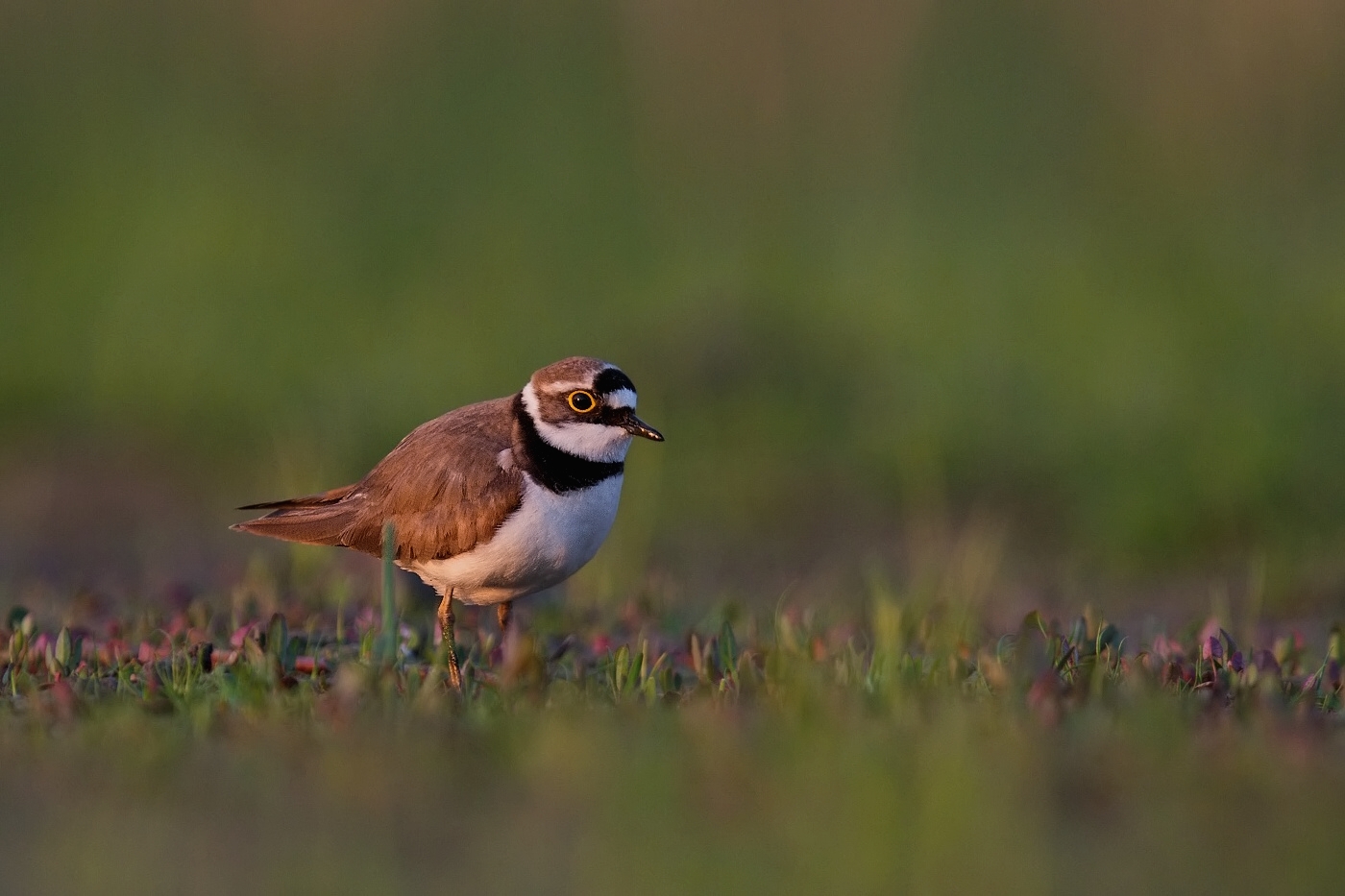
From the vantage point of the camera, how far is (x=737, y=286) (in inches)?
452

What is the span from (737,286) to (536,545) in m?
5.76

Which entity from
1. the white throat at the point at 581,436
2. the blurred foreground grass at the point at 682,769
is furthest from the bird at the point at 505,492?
the blurred foreground grass at the point at 682,769

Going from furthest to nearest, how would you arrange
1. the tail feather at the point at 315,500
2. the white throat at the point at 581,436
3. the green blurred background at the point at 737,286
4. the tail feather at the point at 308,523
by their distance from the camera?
the green blurred background at the point at 737,286, the tail feather at the point at 315,500, the tail feather at the point at 308,523, the white throat at the point at 581,436

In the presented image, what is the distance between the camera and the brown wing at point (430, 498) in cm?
604

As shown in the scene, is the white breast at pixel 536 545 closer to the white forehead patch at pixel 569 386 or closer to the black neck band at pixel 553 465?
the black neck band at pixel 553 465

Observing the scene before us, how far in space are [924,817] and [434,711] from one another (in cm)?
146

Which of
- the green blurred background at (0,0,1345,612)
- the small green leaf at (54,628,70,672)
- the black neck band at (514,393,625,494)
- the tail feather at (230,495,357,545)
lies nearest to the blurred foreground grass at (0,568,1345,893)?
the small green leaf at (54,628,70,672)

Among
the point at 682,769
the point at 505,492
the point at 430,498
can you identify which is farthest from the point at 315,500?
the point at 682,769

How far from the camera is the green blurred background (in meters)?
8.88

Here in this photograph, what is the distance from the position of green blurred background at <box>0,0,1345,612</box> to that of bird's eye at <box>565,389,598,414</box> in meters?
1.29

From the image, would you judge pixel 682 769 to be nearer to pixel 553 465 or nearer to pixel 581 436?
pixel 553 465

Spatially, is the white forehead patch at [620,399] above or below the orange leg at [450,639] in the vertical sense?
above

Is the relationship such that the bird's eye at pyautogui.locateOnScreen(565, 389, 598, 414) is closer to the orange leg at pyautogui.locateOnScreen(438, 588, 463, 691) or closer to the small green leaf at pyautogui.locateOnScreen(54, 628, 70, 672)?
the orange leg at pyautogui.locateOnScreen(438, 588, 463, 691)

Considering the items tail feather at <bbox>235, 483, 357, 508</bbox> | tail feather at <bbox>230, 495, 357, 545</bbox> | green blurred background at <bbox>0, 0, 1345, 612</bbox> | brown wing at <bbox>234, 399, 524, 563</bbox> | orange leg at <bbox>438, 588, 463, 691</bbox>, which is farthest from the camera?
green blurred background at <bbox>0, 0, 1345, 612</bbox>
